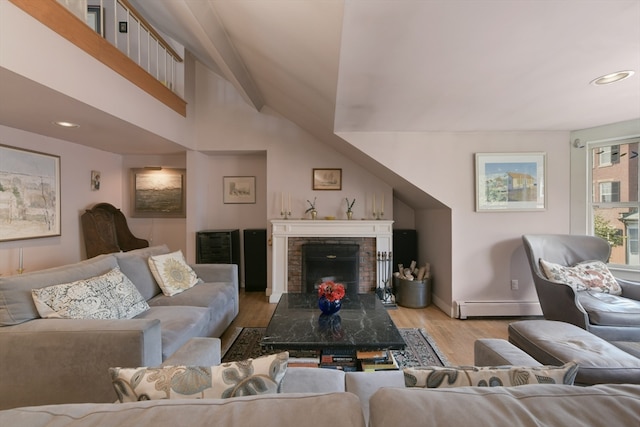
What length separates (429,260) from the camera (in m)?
3.95

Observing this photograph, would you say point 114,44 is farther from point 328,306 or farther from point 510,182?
point 510,182

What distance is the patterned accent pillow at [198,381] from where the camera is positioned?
0.72 meters

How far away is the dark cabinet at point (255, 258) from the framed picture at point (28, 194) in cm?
225

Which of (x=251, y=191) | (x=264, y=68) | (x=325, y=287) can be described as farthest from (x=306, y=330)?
(x=251, y=191)

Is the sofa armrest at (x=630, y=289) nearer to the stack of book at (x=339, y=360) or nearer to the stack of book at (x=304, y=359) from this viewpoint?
the stack of book at (x=339, y=360)

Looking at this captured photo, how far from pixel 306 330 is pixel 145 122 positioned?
2669 millimetres

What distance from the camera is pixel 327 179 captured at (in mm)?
4156

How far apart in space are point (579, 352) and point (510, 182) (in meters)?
2.19

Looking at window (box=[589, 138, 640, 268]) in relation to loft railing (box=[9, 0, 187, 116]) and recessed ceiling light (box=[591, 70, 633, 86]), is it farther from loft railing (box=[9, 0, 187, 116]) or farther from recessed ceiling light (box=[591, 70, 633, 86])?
loft railing (box=[9, 0, 187, 116])

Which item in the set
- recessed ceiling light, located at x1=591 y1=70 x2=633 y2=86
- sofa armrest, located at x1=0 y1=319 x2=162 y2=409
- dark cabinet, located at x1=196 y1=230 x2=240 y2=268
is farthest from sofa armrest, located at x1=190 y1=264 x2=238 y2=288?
recessed ceiling light, located at x1=591 y1=70 x2=633 y2=86

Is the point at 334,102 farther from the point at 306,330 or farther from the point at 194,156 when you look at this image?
the point at 194,156

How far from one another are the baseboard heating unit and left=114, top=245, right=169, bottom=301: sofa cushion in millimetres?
3208

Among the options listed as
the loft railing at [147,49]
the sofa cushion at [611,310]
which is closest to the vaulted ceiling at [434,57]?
the loft railing at [147,49]

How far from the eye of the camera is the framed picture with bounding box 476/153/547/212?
3.25 meters
